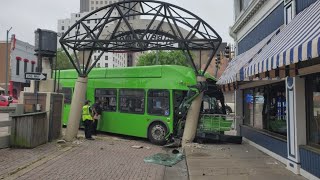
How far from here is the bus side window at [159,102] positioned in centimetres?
1533

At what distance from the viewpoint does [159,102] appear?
51.1ft

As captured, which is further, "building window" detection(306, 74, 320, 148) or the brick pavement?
the brick pavement

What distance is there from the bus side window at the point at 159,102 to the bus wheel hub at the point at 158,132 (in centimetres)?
54

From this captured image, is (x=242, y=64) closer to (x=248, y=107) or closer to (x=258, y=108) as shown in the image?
(x=258, y=108)

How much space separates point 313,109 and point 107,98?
1073 cm

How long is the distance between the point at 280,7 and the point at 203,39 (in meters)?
4.43

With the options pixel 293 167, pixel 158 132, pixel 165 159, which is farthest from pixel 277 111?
pixel 158 132

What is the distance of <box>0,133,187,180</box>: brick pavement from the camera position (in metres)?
9.18

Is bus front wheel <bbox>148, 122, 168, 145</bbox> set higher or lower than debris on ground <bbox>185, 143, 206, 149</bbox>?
higher

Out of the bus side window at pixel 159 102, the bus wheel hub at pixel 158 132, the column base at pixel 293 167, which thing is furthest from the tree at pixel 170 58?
Result: the column base at pixel 293 167

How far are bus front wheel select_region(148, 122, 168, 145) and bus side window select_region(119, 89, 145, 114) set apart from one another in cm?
85

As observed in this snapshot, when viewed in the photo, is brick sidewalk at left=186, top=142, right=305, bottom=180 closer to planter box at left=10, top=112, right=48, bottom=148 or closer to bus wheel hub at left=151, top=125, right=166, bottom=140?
bus wheel hub at left=151, top=125, right=166, bottom=140

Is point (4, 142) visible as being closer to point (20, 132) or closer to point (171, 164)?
point (20, 132)

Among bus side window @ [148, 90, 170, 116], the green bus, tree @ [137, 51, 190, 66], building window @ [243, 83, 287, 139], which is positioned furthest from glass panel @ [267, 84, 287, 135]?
tree @ [137, 51, 190, 66]
